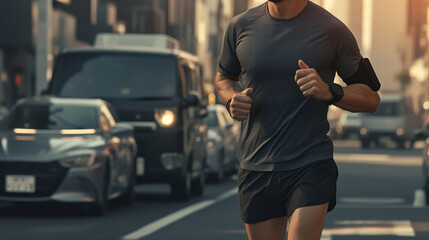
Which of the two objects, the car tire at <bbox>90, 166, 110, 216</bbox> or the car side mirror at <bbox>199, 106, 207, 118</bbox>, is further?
the car side mirror at <bbox>199, 106, 207, 118</bbox>

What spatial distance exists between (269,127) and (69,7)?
4632cm

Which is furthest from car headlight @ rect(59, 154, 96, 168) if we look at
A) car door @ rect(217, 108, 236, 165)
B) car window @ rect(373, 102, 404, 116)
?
car window @ rect(373, 102, 404, 116)

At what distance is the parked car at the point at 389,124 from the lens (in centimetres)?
5153

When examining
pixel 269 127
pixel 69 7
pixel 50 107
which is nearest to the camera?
pixel 269 127

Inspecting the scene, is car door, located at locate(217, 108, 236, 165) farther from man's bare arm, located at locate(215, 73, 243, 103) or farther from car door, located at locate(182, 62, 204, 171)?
man's bare arm, located at locate(215, 73, 243, 103)

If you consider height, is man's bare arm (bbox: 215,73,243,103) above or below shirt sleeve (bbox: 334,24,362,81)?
below

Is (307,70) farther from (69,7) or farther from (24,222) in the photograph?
(69,7)

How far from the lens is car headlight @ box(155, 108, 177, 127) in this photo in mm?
16859

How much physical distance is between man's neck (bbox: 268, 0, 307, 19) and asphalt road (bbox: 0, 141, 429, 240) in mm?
6293

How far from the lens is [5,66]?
3881 cm

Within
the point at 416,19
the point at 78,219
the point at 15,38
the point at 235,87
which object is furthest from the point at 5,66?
the point at 416,19

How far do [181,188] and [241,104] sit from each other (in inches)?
468

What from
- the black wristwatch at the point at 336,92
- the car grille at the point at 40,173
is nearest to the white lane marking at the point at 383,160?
the car grille at the point at 40,173

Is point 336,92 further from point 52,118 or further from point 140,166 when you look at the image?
point 140,166
